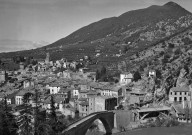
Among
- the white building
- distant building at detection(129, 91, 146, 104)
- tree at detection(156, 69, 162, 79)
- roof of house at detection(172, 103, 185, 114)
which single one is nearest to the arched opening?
distant building at detection(129, 91, 146, 104)

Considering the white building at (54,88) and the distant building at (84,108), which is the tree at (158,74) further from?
the white building at (54,88)

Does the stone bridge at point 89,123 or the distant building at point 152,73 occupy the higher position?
the distant building at point 152,73

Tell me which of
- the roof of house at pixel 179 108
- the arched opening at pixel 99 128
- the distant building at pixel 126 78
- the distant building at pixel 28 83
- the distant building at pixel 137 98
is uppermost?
the distant building at pixel 126 78

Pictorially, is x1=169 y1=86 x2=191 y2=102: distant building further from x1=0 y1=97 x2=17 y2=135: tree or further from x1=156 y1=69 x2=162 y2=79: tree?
x1=0 y1=97 x2=17 y2=135: tree

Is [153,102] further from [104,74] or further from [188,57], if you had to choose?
[104,74]

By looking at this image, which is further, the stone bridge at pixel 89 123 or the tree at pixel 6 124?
the stone bridge at pixel 89 123

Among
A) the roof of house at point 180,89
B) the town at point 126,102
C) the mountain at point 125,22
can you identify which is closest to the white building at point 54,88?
the town at point 126,102

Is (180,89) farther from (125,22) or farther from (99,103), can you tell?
(125,22)
